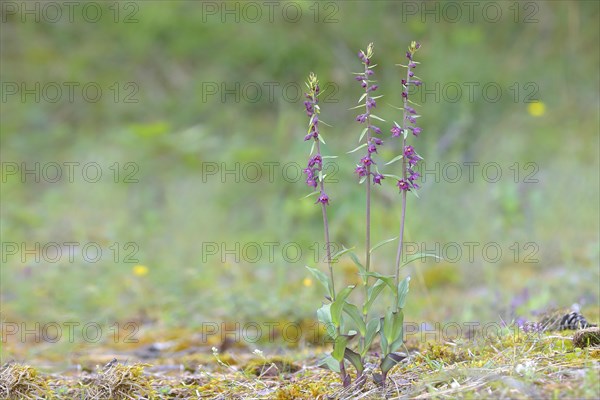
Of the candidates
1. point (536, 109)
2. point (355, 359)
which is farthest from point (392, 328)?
point (536, 109)

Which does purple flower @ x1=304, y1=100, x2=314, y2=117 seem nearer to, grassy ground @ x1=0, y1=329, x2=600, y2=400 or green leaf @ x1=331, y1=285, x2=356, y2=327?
green leaf @ x1=331, y1=285, x2=356, y2=327

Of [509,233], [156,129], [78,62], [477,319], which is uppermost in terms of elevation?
[78,62]

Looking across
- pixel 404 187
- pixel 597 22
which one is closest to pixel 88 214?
pixel 404 187

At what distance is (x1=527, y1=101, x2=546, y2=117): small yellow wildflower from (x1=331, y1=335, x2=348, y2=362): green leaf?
4.63 meters

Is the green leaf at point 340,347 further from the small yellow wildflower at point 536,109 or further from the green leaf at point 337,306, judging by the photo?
the small yellow wildflower at point 536,109

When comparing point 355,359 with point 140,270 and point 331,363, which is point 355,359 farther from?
point 140,270

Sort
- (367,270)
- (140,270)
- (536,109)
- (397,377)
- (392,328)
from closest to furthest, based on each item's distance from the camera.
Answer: (367,270), (392,328), (397,377), (140,270), (536,109)

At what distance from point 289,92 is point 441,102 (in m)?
1.53

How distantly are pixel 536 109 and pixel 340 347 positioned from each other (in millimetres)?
4790

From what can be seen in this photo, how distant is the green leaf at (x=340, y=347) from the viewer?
226cm

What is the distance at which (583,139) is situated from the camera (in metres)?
6.73

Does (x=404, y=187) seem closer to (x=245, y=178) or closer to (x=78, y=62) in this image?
(x=245, y=178)

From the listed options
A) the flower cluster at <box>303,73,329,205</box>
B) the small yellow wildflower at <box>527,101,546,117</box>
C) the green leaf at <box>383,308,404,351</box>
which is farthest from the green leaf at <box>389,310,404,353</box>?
the small yellow wildflower at <box>527,101,546,117</box>

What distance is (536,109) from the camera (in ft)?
21.3
